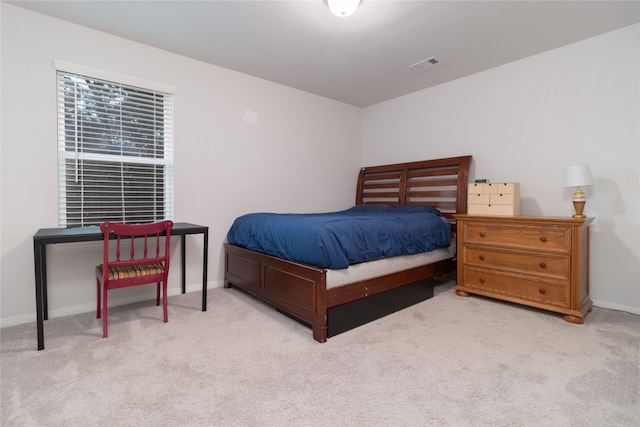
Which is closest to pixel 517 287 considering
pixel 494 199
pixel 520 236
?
pixel 520 236

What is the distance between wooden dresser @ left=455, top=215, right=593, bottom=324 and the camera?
2.48 m

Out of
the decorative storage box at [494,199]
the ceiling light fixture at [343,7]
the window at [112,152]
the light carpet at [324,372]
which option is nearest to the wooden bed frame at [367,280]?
the light carpet at [324,372]

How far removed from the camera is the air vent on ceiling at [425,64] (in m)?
3.30

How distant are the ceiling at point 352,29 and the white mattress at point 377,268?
6.55 ft

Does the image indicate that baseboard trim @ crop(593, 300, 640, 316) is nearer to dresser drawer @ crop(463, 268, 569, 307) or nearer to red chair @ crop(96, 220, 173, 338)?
dresser drawer @ crop(463, 268, 569, 307)

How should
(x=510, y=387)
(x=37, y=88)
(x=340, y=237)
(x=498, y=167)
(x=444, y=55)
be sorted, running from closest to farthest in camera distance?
(x=510, y=387), (x=340, y=237), (x=37, y=88), (x=444, y=55), (x=498, y=167)

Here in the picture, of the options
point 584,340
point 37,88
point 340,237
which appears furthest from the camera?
point 37,88

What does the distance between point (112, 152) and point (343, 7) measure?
2.38 m

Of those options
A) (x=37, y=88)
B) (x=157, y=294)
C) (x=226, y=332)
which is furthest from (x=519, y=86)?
(x=37, y=88)

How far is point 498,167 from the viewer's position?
11.6 feet

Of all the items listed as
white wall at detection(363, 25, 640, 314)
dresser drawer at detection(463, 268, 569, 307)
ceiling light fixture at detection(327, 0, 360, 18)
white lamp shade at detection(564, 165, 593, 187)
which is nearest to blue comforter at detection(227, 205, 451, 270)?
dresser drawer at detection(463, 268, 569, 307)

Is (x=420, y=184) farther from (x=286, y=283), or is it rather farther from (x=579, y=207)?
(x=286, y=283)

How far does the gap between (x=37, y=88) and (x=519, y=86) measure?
450 cm

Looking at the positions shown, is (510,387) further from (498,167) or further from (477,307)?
(498,167)
